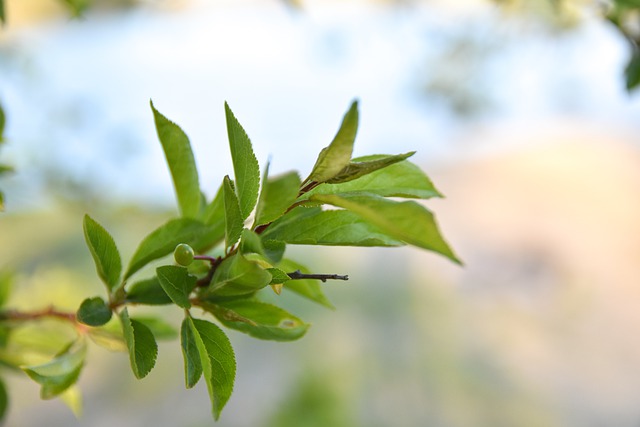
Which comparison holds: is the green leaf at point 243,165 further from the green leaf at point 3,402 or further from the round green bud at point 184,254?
the green leaf at point 3,402

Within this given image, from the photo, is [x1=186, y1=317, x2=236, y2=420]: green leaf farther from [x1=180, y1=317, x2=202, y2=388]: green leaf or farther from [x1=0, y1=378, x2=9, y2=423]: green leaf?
[x1=0, y1=378, x2=9, y2=423]: green leaf

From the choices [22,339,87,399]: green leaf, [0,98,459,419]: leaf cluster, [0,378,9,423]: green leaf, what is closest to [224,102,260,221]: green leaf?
[0,98,459,419]: leaf cluster

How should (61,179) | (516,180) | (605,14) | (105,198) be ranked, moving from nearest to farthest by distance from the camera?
(605,14) → (61,179) → (105,198) → (516,180)

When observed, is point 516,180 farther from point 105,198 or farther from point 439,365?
point 105,198

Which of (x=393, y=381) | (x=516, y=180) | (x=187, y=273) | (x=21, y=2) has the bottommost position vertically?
(x=393, y=381)

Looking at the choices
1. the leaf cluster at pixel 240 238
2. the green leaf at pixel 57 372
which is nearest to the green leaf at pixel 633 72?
the leaf cluster at pixel 240 238

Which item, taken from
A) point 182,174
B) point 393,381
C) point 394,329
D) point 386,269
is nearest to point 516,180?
point 386,269

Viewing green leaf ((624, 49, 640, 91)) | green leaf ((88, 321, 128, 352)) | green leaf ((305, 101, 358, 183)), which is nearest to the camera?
green leaf ((305, 101, 358, 183))
